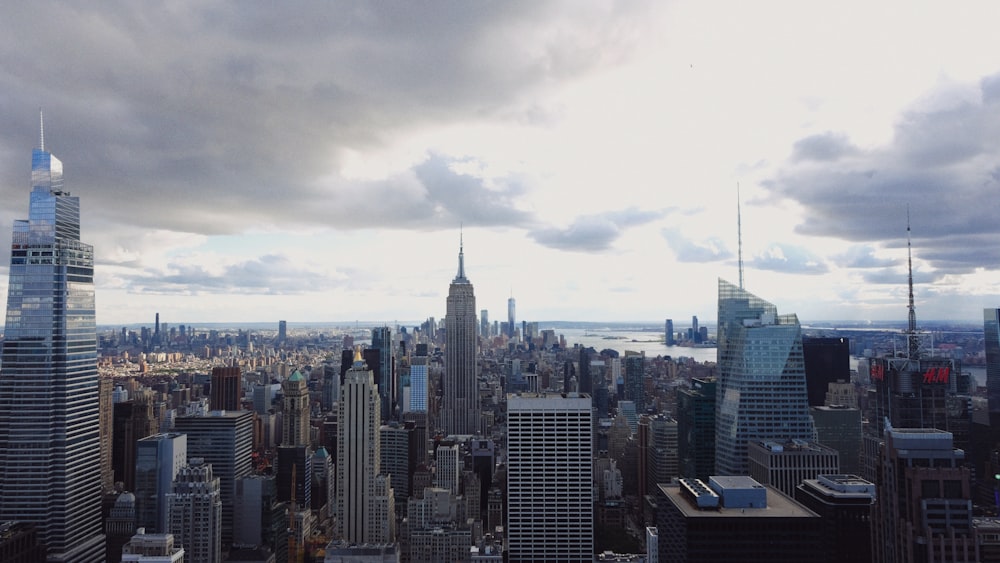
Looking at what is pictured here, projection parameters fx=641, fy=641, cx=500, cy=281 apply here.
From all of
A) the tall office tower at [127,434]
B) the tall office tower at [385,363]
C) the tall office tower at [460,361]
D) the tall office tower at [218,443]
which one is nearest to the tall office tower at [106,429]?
the tall office tower at [127,434]

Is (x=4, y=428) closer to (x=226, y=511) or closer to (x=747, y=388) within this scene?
(x=226, y=511)

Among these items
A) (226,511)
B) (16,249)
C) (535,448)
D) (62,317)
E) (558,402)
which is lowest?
(226,511)

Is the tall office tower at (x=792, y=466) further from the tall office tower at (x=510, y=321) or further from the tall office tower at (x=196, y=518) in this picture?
the tall office tower at (x=510, y=321)

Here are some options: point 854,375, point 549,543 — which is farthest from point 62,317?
point 854,375

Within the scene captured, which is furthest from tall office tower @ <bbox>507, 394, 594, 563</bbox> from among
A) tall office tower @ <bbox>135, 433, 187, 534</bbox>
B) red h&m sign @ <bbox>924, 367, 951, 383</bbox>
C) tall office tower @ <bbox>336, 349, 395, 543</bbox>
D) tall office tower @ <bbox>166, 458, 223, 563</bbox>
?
tall office tower @ <bbox>135, 433, 187, 534</bbox>

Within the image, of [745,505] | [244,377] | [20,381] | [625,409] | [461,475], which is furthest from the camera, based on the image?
[244,377]

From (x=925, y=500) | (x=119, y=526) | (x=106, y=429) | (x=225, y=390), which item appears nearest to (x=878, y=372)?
(x=925, y=500)
